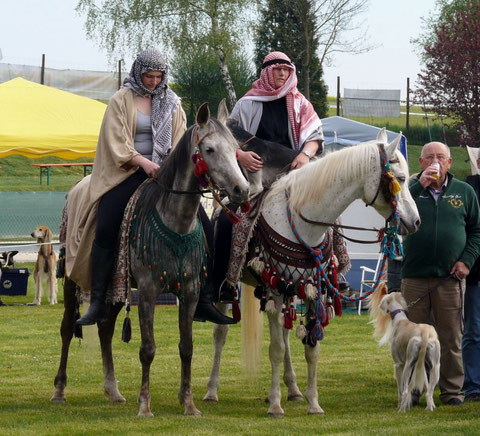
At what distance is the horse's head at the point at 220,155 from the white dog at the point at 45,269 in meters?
9.77

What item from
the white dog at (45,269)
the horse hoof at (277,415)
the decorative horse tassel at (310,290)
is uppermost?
the decorative horse tassel at (310,290)

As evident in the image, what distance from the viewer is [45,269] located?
53.8ft

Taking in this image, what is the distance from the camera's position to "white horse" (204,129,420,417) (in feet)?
22.5

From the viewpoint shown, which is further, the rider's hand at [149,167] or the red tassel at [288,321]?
the rider's hand at [149,167]

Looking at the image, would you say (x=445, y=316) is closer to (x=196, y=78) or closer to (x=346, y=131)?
(x=346, y=131)

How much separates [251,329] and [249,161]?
4.95ft

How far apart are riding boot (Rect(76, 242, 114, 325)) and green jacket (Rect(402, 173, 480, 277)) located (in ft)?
7.72

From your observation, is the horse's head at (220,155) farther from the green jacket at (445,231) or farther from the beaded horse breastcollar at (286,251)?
the green jacket at (445,231)

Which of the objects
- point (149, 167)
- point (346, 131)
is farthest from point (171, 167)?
point (346, 131)

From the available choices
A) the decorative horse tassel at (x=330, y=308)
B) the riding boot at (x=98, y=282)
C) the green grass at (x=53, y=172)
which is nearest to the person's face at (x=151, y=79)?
the riding boot at (x=98, y=282)

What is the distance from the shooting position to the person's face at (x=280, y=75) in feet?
26.1

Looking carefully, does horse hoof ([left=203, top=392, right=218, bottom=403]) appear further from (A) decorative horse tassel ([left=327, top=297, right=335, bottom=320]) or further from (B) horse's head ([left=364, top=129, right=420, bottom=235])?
(B) horse's head ([left=364, top=129, right=420, bottom=235])

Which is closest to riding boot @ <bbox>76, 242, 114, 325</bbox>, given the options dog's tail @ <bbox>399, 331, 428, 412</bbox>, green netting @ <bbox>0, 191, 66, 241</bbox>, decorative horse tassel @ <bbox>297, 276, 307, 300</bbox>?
decorative horse tassel @ <bbox>297, 276, 307, 300</bbox>

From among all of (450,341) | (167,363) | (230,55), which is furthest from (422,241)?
(230,55)
